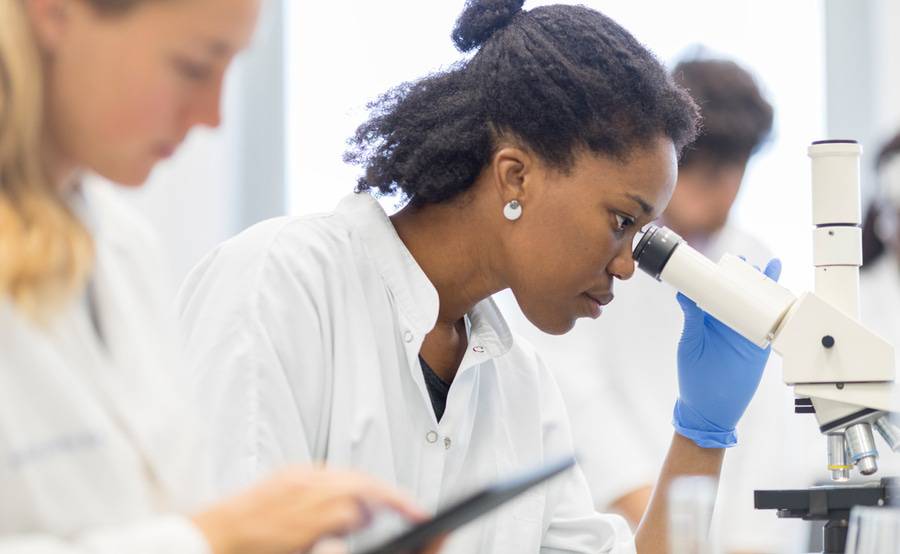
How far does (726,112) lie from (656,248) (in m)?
0.92

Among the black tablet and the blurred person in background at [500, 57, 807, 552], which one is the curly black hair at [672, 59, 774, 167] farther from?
the black tablet

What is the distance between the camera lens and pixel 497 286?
1869 millimetres

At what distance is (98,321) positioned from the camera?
1.03 meters

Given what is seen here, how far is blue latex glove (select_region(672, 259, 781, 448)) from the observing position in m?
1.92

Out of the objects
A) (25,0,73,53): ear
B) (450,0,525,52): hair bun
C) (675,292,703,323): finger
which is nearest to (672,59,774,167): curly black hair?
(675,292,703,323): finger

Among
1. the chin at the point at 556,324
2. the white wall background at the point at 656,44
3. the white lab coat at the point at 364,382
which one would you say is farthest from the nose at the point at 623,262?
the white wall background at the point at 656,44

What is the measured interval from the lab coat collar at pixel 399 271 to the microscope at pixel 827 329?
310 millimetres

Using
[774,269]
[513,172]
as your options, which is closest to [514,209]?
[513,172]

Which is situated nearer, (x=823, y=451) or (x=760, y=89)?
(x=760, y=89)

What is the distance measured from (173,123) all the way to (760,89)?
1.85m

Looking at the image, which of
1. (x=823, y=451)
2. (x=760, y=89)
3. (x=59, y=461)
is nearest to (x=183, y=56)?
(x=59, y=461)

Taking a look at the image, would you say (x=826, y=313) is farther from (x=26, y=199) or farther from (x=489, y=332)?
(x=26, y=199)

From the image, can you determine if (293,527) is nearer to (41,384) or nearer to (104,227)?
(41,384)

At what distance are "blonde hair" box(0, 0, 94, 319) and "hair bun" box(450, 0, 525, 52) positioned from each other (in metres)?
1.01
